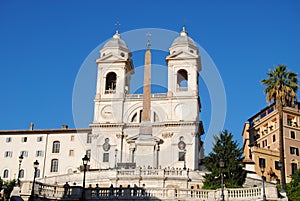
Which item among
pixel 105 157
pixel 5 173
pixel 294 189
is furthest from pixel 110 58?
pixel 294 189

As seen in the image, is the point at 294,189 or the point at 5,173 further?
the point at 5,173

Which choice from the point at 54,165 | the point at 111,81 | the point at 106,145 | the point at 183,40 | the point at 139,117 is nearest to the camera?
the point at 106,145

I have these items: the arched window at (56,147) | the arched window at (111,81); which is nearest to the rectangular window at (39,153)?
the arched window at (56,147)

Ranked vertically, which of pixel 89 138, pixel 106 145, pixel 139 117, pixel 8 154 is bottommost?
pixel 8 154

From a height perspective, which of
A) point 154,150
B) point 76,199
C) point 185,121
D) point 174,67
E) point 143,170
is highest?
point 174,67

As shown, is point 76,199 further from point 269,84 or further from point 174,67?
point 174,67

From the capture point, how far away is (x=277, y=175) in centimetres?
7225

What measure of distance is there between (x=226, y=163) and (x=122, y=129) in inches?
A: 1150

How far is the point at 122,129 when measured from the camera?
7662 cm

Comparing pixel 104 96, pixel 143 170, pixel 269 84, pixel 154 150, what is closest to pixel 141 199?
pixel 143 170

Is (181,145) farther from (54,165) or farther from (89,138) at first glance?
(54,165)

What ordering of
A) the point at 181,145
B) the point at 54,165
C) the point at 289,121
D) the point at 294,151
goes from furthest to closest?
the point at 289,121, the point at 54,165, the point at 294,151, the point at 181,145

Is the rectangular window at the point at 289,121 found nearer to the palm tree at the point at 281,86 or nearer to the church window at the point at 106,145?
the palm tree at the point at 281,86

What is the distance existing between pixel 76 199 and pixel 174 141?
43.4 metres
